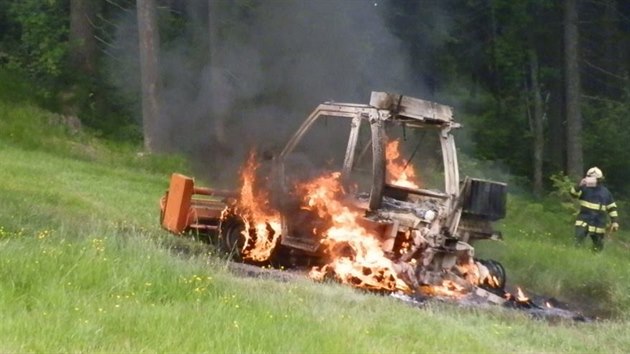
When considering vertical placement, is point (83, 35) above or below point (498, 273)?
above

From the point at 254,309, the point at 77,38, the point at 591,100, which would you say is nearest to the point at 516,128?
the point at 591,100

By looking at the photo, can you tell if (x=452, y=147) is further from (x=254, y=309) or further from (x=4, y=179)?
(x=4, y=179)

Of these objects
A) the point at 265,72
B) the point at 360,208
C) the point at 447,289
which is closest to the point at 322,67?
the point at 265,72

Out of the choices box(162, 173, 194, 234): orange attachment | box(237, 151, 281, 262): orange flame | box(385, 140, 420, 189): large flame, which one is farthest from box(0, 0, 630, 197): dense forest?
box(385, 140, 420, 189): large flame

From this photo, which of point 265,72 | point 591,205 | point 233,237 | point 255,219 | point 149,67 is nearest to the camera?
point 255,219

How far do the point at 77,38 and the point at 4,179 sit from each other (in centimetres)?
1011

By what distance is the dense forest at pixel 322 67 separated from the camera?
16969 millimetres

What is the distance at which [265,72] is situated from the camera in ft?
55.1

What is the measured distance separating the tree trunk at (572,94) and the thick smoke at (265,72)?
4.04 metres

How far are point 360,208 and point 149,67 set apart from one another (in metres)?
11.5

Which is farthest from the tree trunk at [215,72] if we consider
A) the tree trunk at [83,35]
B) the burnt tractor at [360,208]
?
the tree trunk at [83,35]

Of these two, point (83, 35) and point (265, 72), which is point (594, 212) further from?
point (83, 35)

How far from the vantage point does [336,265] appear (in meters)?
11.7

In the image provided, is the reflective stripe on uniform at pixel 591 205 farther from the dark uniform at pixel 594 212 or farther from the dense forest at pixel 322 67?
the dense forest at pixel 322 67
